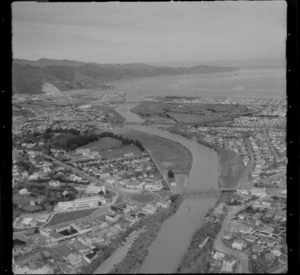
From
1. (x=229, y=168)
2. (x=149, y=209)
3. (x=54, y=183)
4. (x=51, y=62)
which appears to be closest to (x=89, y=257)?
(x=149, y=209)

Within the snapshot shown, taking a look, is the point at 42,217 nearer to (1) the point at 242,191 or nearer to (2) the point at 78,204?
(2) the point at 78,204

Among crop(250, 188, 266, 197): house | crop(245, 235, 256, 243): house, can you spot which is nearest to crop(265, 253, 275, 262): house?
crop(245, 235, 256, 243): house

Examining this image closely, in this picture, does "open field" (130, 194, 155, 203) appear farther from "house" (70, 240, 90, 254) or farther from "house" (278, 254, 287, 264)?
"house" (278, 254, 287, 264)

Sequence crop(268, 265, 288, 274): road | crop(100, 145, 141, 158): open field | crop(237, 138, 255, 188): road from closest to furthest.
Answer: crop(268, 265, 288, 274): road, crop(237, 138, 255, 188): road, crop(100, 145, 141, 158): open field

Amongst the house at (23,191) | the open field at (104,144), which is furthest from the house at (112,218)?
the open field at (104,144)
